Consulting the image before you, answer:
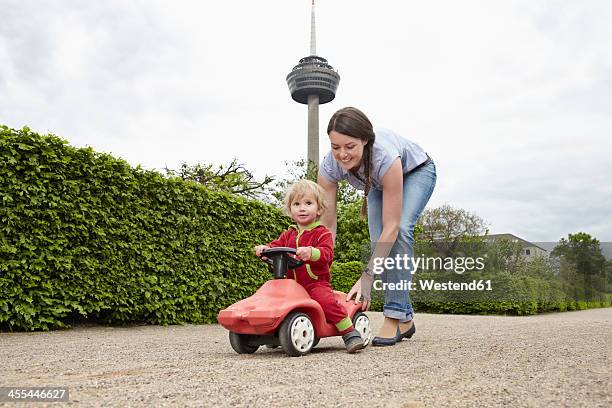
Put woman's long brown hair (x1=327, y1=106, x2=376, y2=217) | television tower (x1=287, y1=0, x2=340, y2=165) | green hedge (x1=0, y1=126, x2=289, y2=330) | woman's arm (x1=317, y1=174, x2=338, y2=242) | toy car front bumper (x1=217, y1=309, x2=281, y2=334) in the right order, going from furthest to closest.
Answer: television tower (x1=287, y1=0, x2=340, y2=165) < green hedge (x1=0, y1=126, x2=289, y2=330) < woman's arm (x1=317, y1=174, x2=338, y2=242) < woman's long brown hair (x1=327, y1=106, x2=376, y2=217) < toy car front bumper (x1=217, y1=309, x2=281, y2=334)

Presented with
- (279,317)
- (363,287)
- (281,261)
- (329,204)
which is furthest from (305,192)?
(279,317)

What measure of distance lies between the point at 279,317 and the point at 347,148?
1.19 meters

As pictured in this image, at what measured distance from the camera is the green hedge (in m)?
5.07

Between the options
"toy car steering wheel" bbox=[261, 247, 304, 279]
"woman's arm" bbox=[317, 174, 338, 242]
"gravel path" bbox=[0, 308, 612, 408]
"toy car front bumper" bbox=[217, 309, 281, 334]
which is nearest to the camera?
"gravel path" bbox=[0, 308, 612, 408]

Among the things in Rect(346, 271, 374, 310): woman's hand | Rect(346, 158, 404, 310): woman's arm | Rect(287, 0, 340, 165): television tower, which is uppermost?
Rect(287, 0, 340, 165): television tower

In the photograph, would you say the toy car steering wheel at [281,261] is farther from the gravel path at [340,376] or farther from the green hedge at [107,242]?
the green hedge at [107,242]

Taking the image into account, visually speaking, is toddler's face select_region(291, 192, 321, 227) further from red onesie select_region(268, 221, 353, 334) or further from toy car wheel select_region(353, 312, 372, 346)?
toy car wheel select_region(353, 312, 372, 346)

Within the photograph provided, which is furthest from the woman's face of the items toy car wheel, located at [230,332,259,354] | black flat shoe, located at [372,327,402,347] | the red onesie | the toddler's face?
toy car wheel, located at [230,332,259,354]

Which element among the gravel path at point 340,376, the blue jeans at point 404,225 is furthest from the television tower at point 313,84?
the gravel path at point 340,376

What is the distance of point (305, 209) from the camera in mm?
3389

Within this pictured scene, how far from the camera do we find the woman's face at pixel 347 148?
11.0ft

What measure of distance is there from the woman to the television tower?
58227mm

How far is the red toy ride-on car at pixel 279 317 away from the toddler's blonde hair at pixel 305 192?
1.28 ft

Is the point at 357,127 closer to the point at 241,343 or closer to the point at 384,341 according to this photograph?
the point at 384,341
